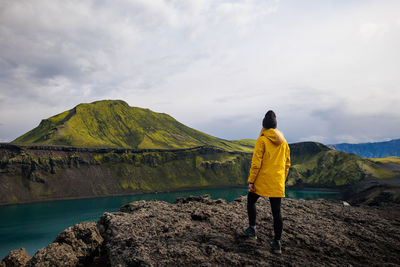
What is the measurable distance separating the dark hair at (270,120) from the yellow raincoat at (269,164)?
17cm

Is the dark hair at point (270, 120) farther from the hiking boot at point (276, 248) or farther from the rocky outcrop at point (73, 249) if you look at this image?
the rocky outcrop at point (73, 249)

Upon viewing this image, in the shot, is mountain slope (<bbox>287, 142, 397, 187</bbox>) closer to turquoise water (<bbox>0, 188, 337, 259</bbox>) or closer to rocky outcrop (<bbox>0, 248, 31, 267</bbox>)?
turquoise water (<bbox>0, 188, 337, 259</bbox>)

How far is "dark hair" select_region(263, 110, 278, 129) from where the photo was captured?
5.57 meters

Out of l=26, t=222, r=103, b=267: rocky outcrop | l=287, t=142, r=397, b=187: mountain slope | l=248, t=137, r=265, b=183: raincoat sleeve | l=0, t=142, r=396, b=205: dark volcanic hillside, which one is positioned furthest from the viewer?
l=287, t=142, r=397, b=187: mountain slope

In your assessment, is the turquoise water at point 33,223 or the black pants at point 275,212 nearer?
the black pants at point 275,212

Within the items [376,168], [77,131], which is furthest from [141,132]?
[376,168]

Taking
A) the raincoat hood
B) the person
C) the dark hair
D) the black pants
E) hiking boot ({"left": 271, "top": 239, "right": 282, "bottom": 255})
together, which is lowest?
hiking boot ({"left": 271, "top": 239, "right": 282, "bottom": 255})

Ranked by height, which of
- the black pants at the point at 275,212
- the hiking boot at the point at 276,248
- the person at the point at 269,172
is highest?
the person at the point at 269,172

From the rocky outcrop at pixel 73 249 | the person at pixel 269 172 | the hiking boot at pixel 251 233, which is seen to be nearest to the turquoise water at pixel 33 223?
the rocky outcrop at pixel 73 249

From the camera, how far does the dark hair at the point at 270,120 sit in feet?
18.3

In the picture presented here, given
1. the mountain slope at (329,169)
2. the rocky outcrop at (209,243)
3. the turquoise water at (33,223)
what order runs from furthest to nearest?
the mountain slope at (329,169), the turquoise water at (33,223), the rocky outcrop at (209,243)

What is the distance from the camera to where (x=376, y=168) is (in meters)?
98.6

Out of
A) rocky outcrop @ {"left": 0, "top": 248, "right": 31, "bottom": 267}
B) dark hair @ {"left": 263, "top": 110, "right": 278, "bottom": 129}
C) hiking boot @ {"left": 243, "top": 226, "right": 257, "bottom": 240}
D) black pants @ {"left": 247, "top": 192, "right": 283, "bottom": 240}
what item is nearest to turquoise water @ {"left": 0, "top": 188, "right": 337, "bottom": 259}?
rocky outcrop @ {"left": 0, "top": 248, "right": 31, "bottom": 267}

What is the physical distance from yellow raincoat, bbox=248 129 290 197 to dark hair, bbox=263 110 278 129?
0.57 feet
